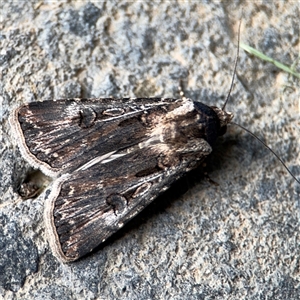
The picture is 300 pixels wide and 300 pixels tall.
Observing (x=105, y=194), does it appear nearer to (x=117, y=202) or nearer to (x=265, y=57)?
(x=117, y=202)

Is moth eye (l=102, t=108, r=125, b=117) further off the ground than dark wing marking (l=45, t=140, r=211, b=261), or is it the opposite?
moth eye (l=102, t=108, r=125, b=117)

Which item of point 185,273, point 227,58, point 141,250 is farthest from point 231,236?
point 227,58

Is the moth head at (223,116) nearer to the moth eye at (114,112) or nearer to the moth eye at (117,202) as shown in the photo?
the moth eye at (114,112)

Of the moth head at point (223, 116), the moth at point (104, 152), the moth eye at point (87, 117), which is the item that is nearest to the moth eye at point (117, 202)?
the moth at point (104, 152)

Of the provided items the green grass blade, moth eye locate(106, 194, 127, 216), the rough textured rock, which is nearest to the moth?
moth eye locate(106, 194, 127, 216)

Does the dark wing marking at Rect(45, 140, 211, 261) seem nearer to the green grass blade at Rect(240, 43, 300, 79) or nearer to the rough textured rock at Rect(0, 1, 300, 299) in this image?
the rough textured rock at Rect(0, 1, 300, 299)

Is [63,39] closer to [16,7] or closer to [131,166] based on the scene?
[16,7]

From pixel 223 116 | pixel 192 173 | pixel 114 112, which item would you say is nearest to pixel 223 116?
pixel 223 116

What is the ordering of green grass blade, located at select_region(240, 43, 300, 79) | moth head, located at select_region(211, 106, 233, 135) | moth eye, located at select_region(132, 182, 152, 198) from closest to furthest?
moth eye, located at select_region(132, 182, 152, 198)
moth head, located at select_region(211, 106, 233, 135)
green grass blade, located at select_region(240, 43, 300, 79)
